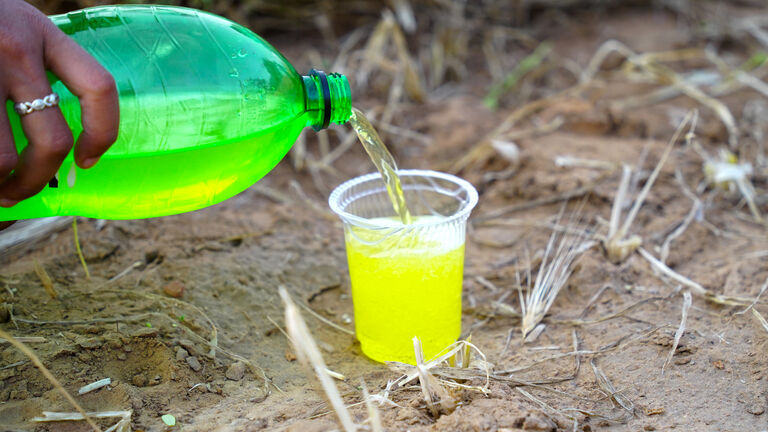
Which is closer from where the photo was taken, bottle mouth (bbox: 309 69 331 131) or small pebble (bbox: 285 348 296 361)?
bottle mouth (bbox: 309 69 331 131)

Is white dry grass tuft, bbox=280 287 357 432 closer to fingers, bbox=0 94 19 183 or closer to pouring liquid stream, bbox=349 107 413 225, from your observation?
fingers, bbox=0 94 19 183

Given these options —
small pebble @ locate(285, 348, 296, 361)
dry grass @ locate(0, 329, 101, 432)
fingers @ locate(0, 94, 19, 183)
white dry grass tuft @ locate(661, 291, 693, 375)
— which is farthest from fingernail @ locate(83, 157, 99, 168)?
white dry grass tuft @ locate(661, 291, 693, 375)

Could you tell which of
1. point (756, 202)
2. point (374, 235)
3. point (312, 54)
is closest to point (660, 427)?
point (374, 235)

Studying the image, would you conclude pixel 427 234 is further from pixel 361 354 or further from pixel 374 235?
pixel 361 354

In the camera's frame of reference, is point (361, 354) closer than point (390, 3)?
Yes

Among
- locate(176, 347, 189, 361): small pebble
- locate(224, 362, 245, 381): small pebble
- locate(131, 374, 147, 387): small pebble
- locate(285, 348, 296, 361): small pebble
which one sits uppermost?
locate(131, 374, 147, 387): small pebble

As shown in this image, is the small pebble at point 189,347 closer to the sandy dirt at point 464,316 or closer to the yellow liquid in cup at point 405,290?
the sandy dirt at point 464,316

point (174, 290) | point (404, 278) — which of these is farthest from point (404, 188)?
point (174, 290)

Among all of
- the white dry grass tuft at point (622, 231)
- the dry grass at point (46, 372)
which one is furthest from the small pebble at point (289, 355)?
the white dry grass tuft at point (622, 231)
